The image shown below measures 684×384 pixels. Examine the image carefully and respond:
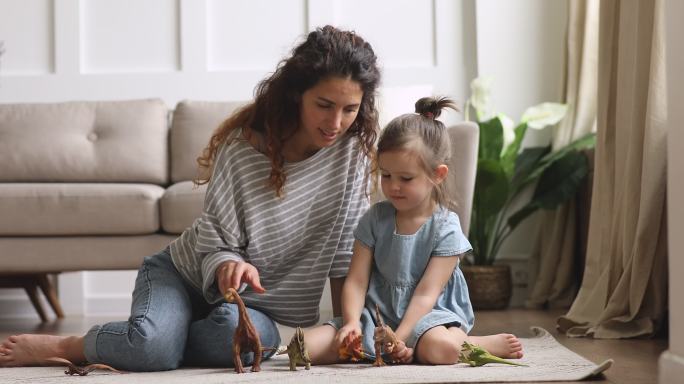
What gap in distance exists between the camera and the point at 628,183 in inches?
94.3

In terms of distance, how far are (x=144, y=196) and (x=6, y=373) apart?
1.34m

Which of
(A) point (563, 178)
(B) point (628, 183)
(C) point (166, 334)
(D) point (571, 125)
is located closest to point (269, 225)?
(C) point (166, 334)

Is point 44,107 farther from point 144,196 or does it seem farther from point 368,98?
point 368,98

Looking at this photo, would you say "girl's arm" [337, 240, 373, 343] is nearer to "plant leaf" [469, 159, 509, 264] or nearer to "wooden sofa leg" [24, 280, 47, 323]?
"plant leaf" [469, 159, 509, 264]

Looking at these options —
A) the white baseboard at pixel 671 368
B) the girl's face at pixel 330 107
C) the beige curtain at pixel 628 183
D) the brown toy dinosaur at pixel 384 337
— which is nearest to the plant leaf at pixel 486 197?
the beige curtain at pixel 628 183

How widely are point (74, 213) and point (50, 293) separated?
0.81 metres

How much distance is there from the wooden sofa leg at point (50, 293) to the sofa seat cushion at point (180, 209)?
32.8 inches

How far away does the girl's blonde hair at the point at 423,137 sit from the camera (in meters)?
1.81

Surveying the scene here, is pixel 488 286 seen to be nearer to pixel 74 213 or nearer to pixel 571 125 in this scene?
pixel 571 125

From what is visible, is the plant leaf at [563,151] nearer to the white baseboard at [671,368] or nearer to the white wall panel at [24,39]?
the white wall panel at [24,39]

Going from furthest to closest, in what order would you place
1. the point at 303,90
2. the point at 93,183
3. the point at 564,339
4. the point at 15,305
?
the point at 15,305 → the point at 93,183 → the point at 564,339 → the point at 303,90

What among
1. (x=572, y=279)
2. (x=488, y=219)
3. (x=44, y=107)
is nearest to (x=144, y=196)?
(x=44, y=107)

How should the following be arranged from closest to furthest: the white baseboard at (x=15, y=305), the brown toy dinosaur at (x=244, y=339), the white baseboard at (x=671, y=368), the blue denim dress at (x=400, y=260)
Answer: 1. the white baseboard at (x=671, y=368)
2. the brown toy dinosaur at (x=244, y=339)
3. the blue denim dress at (x=400, y=260)
4. the white baseboard at (x=15, y=305)

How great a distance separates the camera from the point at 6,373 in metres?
1.75
